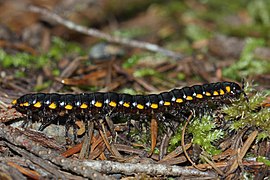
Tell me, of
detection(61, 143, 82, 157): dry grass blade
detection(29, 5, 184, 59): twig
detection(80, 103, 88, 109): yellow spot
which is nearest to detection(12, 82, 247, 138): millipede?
detection(80, 103, 88, 109): yellow spot

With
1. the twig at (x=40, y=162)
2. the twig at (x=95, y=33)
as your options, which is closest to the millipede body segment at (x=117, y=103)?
the twig at (x=40, y=162)

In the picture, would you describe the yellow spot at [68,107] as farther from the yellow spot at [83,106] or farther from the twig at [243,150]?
the twig at [243,150]

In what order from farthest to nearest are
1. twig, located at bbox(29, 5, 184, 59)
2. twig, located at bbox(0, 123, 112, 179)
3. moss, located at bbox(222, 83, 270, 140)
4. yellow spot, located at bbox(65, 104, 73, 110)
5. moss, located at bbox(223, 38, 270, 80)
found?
twig, located at bbox(29, 5, 184, 59), moss, located at bbox(223, 38, 270, 80), yellow spot, located at bbox(65, 104, 73, 110), moss, located at bbox(222, 83, 270, 140), twig, located at bbox(0, 123, 112, 179)

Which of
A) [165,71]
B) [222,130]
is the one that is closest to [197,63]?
[165,71]

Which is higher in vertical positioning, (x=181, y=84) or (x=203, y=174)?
(x=181, y=84)

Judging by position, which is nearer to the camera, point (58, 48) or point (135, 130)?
point (135, 130)

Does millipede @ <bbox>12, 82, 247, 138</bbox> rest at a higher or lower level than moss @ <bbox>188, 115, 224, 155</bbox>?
higher

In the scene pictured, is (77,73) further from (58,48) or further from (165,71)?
(165,71)

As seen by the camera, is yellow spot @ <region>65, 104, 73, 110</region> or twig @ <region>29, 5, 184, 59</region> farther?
twig @ <region>29, 5, 184, 59</region>

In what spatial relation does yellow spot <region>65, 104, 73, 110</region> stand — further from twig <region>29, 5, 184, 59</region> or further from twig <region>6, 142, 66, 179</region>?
twig <region>29, 5, 184, 59</region>
